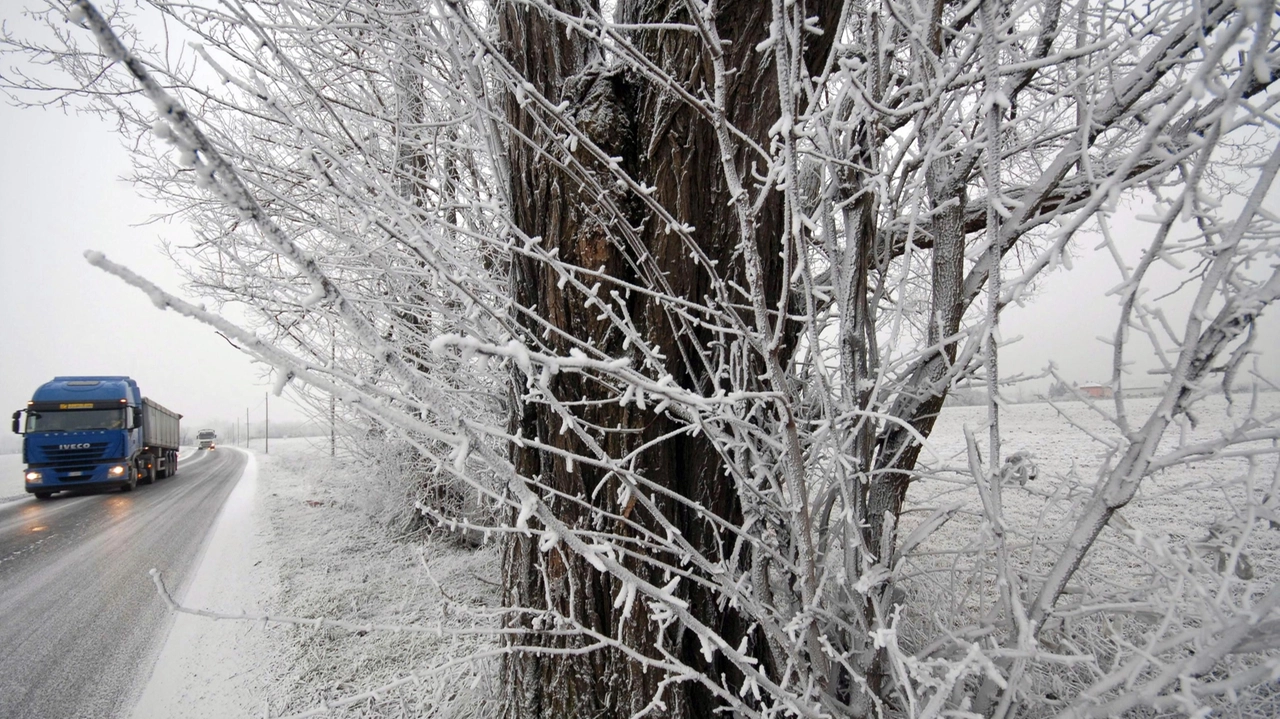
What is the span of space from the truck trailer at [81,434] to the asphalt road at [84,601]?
5.26ft

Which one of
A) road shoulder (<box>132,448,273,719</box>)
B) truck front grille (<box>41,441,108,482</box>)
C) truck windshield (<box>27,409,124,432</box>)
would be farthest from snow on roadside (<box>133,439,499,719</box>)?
truck windshield (<box>27,409,124,432</box>)

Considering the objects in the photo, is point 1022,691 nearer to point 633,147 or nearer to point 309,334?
point 633,147

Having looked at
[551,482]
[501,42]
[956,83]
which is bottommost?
[551,482]

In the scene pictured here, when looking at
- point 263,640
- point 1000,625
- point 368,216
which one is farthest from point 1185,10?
point 263,640

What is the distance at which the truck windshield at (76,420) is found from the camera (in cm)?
1165

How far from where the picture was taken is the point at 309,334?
3957 mm

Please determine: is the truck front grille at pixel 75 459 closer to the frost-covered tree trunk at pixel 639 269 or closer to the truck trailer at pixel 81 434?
the truck trailer at pixel 81 434

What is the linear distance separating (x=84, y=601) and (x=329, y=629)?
3.50 m

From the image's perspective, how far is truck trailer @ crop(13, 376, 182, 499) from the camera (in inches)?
456

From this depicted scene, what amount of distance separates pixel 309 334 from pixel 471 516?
10.2ft

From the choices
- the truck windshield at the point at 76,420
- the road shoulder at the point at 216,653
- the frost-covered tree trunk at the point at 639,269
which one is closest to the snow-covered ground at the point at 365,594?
the road shoulder at the point at 216,653

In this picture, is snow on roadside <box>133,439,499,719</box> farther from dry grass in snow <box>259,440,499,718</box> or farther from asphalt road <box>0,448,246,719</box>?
asphalt road <box>0,448,246,719</box>

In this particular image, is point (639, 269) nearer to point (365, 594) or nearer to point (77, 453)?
point (365, 594)

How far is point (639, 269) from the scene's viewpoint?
1.93 metres
